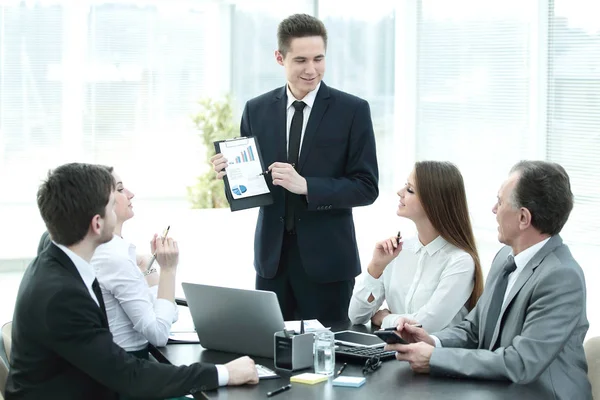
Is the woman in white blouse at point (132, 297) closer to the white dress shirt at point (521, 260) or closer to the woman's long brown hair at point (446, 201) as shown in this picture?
the woman's long brown hair at point (446, 201)

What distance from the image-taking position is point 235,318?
2639 mm

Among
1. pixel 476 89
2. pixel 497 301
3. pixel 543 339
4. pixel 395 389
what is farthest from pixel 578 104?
pixel 395 389

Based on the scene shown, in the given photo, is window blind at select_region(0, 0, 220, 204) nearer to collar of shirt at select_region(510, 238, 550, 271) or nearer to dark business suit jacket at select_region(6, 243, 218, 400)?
dark business suit jacket at select_region(6, 243, 218, 400)

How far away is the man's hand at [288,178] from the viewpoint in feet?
10.8

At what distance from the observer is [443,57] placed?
22.3ft

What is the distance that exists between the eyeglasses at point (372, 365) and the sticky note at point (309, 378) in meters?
0.13

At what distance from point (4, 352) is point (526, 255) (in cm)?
173

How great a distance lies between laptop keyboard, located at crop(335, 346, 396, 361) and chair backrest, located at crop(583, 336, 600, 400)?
2.00ft

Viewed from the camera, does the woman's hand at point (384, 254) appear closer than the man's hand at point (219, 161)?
Yes

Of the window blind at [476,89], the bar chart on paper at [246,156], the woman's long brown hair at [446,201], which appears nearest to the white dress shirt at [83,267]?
the bar chart on paper at [246,156]

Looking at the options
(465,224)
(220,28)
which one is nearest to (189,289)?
(465,224)

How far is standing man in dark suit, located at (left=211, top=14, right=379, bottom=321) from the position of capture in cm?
344

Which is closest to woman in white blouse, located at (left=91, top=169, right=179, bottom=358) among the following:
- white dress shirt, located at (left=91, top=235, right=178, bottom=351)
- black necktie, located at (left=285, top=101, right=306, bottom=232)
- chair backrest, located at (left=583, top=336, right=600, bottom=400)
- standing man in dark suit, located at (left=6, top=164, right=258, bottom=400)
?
white dress shirt, located at (left=91, top=235, right=178, bottom=351)

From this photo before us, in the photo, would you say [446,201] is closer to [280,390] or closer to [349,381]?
[349,381]
